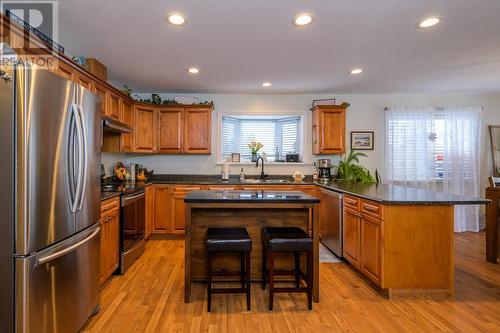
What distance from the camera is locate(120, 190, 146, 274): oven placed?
302cm

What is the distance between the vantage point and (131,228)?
323cm

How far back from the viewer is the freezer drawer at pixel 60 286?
1455 millimetres

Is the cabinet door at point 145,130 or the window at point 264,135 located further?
the window at point 264,135

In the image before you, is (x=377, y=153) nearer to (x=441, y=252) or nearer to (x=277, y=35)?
(x=441, y=252)

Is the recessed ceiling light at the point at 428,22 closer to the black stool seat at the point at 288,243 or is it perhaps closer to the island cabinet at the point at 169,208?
the black stool seat at the point at 288,243

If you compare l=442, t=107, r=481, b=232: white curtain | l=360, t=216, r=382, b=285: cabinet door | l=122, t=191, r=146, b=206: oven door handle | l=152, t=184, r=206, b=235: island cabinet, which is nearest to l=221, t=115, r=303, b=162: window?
l=152, t=184, r=206, b=235: island cabinet

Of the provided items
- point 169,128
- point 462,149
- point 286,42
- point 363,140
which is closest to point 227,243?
point 286,42

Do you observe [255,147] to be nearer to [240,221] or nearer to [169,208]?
[169,208]

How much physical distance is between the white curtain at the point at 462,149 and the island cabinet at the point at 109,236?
5395 mm

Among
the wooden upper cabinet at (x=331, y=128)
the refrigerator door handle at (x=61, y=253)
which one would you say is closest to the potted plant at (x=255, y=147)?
the wooden upper cabinet at (x=331, y=128)

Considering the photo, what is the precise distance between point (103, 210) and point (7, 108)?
1.35 meters

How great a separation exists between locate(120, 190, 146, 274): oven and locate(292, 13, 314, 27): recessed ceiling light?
2.53 m

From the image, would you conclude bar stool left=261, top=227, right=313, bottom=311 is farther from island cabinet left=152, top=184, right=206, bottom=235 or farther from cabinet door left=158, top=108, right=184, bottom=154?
cabinet door left=158, top=108, right=184, bottom=154

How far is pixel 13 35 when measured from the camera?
185 cm
